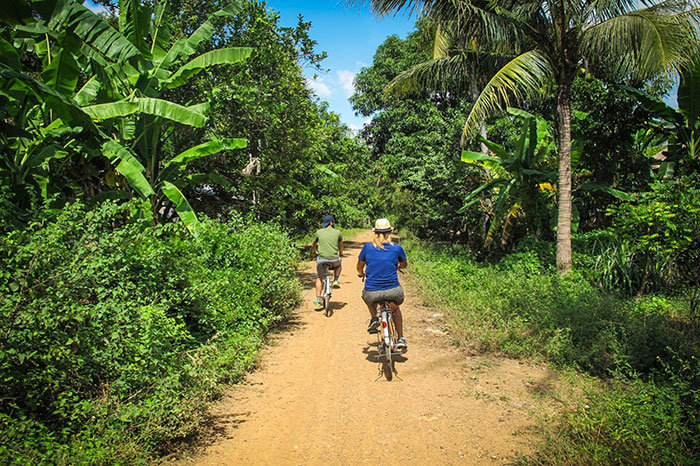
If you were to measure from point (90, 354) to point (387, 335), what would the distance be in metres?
3.29

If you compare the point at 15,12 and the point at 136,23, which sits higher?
the point at 136,23

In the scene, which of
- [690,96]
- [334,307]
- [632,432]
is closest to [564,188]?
[690,96]

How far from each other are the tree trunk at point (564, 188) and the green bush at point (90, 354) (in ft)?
23.1

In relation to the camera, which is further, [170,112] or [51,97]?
[170,112]

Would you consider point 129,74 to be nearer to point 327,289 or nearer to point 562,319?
point 327,289

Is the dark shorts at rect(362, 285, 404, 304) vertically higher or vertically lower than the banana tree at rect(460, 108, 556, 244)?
lower

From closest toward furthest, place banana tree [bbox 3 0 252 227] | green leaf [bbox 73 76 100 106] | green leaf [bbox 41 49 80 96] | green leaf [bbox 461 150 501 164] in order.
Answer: green leaf [bbox 41 49 80 96]
banana tree [bbox 3 0 252 227]
green leaf [bbox 73 76 100 106]
green leaf [bbox 461 150 501 164]

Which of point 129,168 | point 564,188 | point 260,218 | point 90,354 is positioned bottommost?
point 90,354

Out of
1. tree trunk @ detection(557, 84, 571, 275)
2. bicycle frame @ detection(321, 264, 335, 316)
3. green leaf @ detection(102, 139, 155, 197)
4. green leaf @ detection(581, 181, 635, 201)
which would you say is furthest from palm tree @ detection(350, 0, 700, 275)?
green leaf @ detection(102, 139, 155, 197)

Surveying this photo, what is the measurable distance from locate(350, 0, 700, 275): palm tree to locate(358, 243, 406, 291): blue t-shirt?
15.9 ft

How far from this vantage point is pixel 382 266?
5602 mm

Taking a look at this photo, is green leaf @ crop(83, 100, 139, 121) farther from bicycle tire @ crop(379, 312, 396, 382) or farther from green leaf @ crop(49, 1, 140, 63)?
bicycle tire @ crop(379, 312, 396, 382)

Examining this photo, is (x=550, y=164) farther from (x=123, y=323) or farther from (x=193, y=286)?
(x=123, y=323)

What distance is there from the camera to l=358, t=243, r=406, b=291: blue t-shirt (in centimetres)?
559
